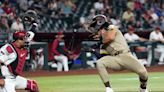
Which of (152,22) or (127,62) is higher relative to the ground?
(127,62)

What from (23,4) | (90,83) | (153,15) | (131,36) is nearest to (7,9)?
(23,4)

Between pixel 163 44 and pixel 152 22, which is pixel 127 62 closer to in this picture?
pixel 163 44

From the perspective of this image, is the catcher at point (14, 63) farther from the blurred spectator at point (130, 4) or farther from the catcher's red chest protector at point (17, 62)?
the blurred spectator at point (130, 4)

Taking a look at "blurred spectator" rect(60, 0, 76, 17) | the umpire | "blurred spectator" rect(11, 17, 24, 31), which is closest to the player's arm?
the umpire

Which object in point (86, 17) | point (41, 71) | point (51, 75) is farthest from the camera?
point (86, 17)

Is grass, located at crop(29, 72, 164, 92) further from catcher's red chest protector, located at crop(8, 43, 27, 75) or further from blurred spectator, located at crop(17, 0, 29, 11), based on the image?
blurred spectator, located at crop(17, 0, 29, 11)

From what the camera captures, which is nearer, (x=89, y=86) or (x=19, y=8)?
(x=89, y=86)

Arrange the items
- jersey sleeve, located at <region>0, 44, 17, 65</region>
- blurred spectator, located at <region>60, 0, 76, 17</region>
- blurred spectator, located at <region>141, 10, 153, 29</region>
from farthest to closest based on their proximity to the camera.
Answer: blurred spectator, located at <region>141, 10, 153, 29</region> < blurred spectator, located at <region>60, 0, 76, 17</region> < jersey sleeve, located at <region>0, 44, 17, 65</region>

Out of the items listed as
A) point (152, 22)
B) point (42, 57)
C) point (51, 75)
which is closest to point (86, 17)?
point (152, 22)

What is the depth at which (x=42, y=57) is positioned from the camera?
21047mm

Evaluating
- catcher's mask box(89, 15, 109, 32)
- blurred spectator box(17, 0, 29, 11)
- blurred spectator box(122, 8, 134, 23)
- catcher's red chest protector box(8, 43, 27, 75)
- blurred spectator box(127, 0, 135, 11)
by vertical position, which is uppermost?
catcher's mask box(89, 15, 109, 32)

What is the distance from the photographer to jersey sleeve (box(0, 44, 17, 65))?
1033cm

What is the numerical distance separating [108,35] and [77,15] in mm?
13771

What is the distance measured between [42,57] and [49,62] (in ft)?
1.06
